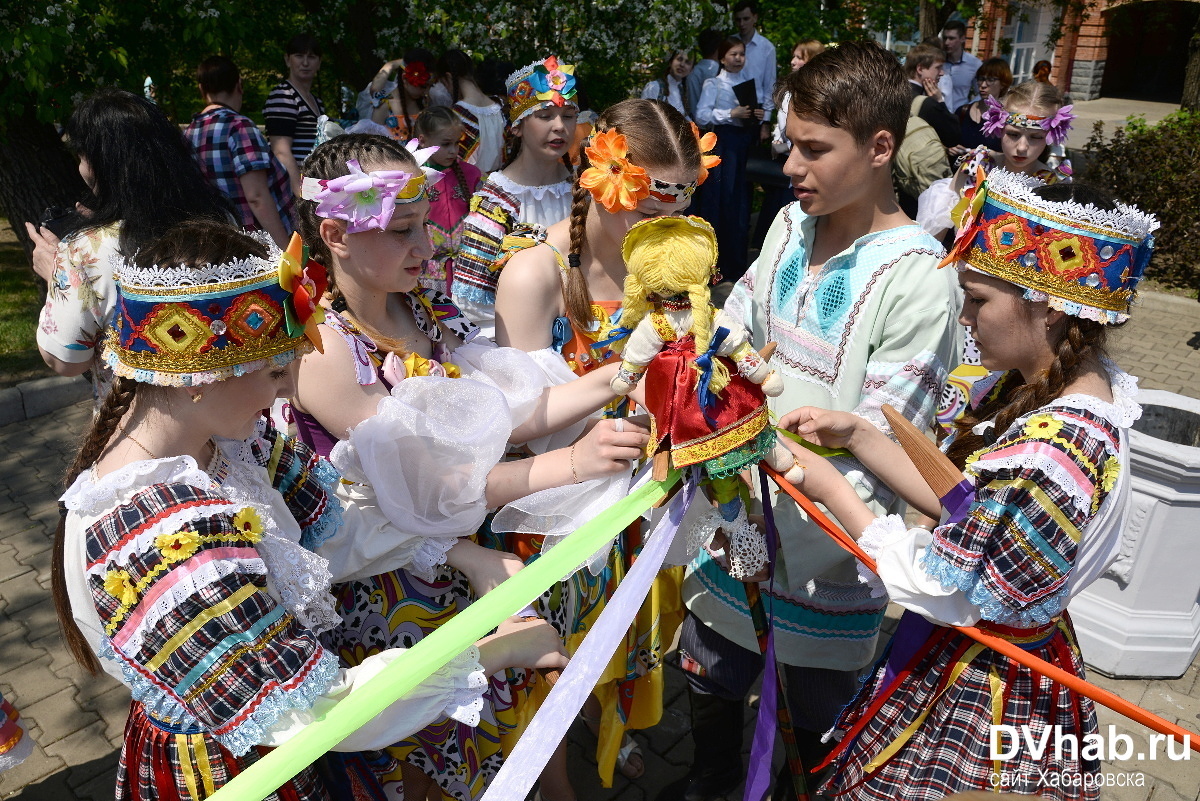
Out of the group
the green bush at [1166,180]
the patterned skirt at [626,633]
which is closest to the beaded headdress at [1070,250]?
the patterned skirt at [626,633]

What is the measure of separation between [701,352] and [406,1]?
7.71m

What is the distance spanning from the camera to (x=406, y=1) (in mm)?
8211

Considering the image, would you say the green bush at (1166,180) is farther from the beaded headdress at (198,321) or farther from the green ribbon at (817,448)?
the beaded headdress at (198,321)

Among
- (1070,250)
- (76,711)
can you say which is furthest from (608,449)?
(76,711)

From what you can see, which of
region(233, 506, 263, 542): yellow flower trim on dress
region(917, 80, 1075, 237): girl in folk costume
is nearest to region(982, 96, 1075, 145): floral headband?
region(917, 80, 1075, 237): girl in folk costume

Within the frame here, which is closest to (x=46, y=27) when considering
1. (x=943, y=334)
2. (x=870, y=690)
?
(x=943, y=334)

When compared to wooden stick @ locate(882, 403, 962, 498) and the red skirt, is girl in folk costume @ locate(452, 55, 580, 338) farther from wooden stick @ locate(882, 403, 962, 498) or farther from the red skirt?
wooden stick @ locate(882, 403, 962, 498)

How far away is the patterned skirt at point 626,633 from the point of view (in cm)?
260

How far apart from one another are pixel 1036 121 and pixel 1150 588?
2801 millimetres

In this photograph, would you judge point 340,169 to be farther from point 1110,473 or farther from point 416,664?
point 1110,473

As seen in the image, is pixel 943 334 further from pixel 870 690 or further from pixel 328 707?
pixel 328 707

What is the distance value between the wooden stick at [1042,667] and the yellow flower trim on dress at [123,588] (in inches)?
54.6

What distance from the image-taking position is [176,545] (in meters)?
1.48

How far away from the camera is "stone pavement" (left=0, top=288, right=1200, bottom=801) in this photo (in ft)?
10.4
